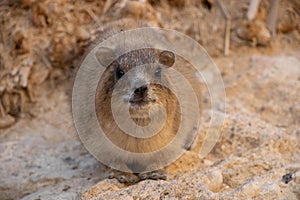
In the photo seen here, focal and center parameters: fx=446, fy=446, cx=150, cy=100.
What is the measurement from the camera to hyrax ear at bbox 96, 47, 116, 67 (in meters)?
4.50

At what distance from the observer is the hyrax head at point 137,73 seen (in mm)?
3908

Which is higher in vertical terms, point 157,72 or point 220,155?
point 157,72

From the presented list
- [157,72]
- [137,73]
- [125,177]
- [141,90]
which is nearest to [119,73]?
[137,73]

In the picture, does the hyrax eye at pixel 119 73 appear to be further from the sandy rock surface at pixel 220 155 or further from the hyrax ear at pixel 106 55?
the sandy rock surface at pixel 220 155

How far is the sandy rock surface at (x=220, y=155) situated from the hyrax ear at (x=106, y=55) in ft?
3.87

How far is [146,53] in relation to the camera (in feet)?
14.4

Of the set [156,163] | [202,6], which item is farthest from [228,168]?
[202,6]

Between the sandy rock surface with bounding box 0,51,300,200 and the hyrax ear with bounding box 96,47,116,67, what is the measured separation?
3.87ft

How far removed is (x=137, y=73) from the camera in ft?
13.4

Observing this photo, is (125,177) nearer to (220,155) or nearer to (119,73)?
(119,73)

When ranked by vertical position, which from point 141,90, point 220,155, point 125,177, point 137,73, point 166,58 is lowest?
point 125,177

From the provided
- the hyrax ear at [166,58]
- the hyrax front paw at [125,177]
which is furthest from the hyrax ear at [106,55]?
the hyrax front paw at [125,177]

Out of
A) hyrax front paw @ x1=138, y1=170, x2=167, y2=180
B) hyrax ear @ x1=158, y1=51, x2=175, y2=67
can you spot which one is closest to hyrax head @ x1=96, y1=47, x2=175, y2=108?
hyrax ear @ x1=158, y1=51, x2=175, y2=67

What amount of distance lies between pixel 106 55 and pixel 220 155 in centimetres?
166
